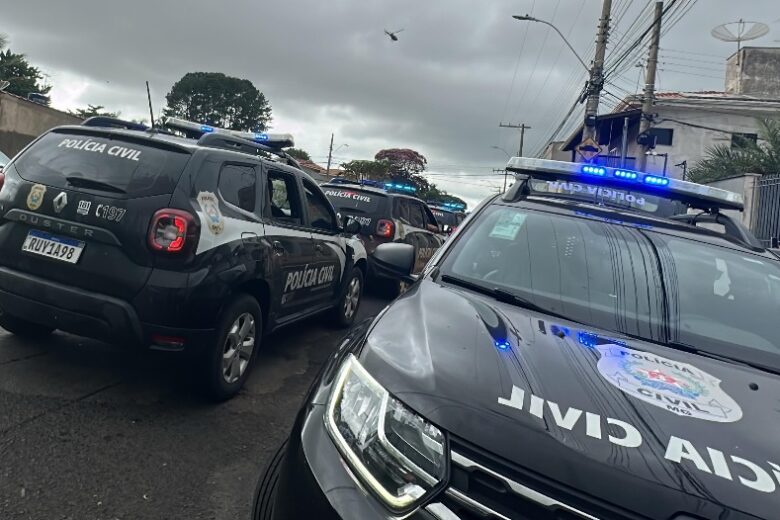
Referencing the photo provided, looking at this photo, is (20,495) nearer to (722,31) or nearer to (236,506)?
(236,506)

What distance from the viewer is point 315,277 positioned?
5.13 meters

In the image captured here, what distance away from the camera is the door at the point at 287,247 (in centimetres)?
422

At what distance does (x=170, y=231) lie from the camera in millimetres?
3252

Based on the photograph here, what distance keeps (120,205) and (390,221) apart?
5.07m

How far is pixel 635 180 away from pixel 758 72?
1326 inches

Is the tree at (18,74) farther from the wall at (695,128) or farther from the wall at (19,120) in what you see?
the wall at (695,128)

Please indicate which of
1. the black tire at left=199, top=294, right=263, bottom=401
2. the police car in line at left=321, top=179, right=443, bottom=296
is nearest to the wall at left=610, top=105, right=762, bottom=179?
the police car in line at left=321, top=179, right=443, bottom=296

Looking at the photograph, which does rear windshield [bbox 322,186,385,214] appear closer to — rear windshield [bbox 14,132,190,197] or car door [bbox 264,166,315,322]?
car door [bbox 264,166,315,322]

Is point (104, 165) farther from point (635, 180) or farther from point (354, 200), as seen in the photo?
point (354, 200)

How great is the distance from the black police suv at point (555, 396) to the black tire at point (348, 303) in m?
3.43

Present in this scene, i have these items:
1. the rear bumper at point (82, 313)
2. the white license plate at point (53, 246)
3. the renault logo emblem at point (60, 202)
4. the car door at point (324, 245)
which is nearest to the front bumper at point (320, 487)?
the rear bumper at point (82, 313)

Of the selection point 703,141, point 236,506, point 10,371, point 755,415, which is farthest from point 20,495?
point 703,141

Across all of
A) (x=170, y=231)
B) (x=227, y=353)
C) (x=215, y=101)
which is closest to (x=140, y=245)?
(x=170, y=231)

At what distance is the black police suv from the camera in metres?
1.31
